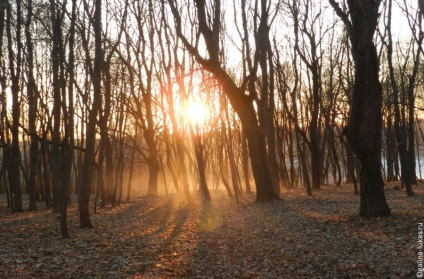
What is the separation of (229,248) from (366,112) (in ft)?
15.1

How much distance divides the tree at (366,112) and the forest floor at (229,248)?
578 millimetres

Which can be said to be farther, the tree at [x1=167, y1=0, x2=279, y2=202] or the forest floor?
the tree at [x1=167, y1=0, x2=279, y2=202]

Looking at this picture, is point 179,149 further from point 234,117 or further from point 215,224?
point 234,117

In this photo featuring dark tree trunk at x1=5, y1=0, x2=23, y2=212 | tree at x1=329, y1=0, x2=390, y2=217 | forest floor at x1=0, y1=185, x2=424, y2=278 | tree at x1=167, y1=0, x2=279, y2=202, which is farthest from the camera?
dark tree trunk at x1=5, y1=0, x2=23, y2=212

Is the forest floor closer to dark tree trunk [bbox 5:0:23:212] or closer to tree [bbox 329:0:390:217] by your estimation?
tree [bbox 329:0:390:217]

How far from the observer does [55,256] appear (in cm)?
838

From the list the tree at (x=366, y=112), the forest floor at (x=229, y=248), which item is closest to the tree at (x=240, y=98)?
the forest floor at (x=229, y=248)

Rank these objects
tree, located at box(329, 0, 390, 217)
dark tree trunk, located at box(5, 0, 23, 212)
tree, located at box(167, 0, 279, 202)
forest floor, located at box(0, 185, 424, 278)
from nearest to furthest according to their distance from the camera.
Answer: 1. forest floor, located at box(0, 185, 424, 278)
2. tree, located at box(329, 0, 390, 217)
3. tree, located at box(167, 0, 279, 202)
4. dark tree trunk, located at box(5, 0, 23, 212)

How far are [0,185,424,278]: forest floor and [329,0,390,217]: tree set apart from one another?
1.90 ft

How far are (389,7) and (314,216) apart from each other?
9577 millimetres

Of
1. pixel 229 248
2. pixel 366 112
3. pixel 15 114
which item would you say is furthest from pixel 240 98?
pixel 15 114

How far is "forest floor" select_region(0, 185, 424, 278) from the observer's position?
6.64 metres

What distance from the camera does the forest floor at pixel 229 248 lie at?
6.64 meters

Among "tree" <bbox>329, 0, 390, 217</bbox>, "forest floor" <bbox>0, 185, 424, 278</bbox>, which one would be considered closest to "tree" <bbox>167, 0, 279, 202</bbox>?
"forest floor" <bbox>0, 185, 424, 278</bbox>
